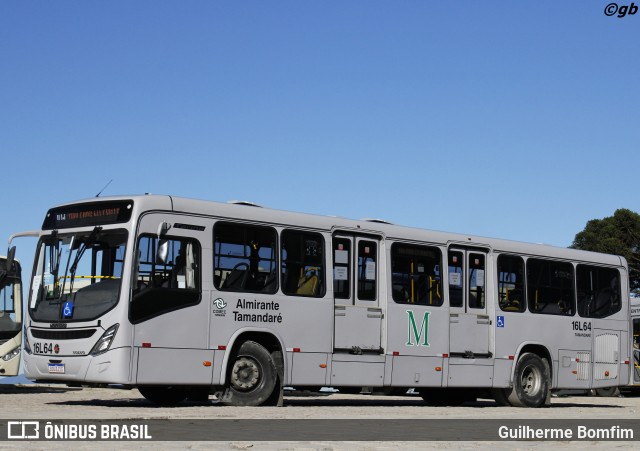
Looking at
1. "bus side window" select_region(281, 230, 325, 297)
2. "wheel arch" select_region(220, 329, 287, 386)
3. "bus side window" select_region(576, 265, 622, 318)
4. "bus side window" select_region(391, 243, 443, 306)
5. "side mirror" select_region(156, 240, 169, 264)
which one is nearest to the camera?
"side mirror" select_region(156, 240, 169, 264)

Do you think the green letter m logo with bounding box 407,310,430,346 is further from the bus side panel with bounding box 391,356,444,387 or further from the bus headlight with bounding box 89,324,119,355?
the bus headlight with bounding box 89,324,119,355

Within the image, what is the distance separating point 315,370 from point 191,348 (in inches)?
103

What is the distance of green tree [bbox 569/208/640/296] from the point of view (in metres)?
59.7

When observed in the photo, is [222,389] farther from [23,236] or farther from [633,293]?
[633,293]

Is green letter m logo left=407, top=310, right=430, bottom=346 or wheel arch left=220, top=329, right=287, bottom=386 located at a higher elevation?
green letter m logo left=407, top=310, right=430, bottom=346

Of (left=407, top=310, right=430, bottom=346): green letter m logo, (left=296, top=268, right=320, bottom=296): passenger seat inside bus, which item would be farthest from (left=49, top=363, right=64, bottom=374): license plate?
(left=407, top=310, right=430, bottom=346): green letter m logo

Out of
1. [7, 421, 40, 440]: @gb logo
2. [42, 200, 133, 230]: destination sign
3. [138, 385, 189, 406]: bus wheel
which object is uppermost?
[42, 200, 133, 230]: destination sign

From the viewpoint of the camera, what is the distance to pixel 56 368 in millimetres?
17734

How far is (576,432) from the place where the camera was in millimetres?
14320

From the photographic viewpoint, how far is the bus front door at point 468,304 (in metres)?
22.0

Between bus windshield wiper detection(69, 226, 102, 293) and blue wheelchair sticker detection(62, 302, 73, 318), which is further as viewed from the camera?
bus windshield wiper detection(69, 226, 102, 293)

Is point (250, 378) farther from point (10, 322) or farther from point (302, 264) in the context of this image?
point (10, 322)

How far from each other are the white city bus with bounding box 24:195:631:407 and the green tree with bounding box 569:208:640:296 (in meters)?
36.2
